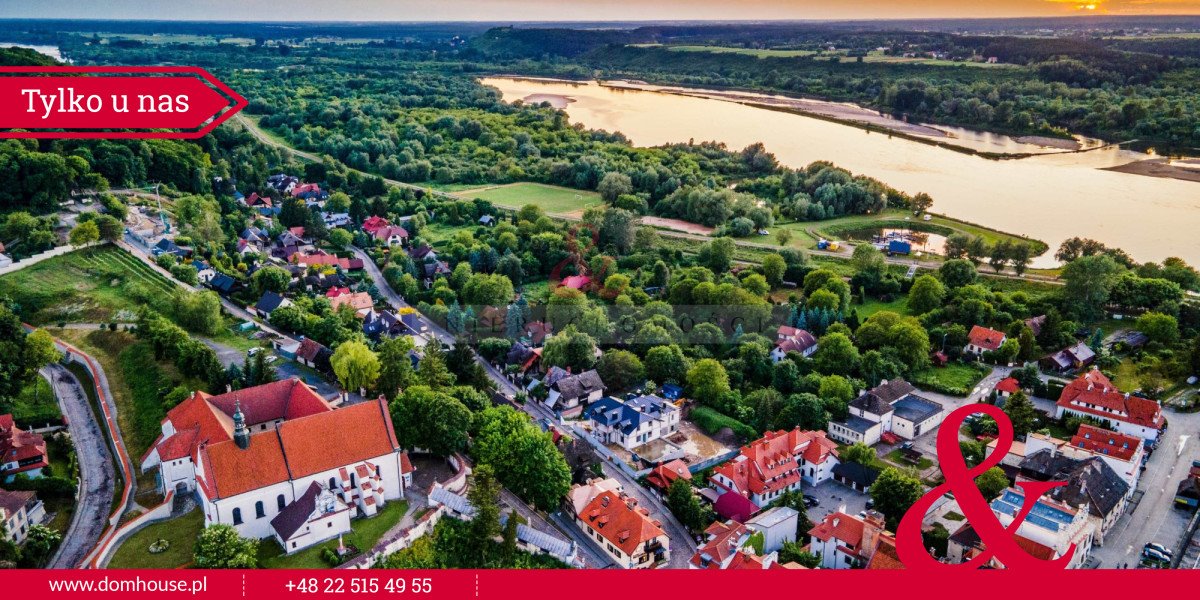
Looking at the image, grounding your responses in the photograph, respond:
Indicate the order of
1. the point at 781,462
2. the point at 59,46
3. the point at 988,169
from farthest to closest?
the point at 59,46, the point at 988,169, the point at 781,462

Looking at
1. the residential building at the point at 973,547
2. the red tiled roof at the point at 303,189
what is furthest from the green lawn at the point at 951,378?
the red tiled roof at the point at 303,189

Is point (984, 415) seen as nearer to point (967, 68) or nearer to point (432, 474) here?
point (432, 474)

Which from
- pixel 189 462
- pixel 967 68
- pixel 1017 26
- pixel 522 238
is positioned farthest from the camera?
pixel 1017 26

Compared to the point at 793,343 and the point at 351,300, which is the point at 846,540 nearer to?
the point at 793,343

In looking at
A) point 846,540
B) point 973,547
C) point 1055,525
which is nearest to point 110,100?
point 846,540

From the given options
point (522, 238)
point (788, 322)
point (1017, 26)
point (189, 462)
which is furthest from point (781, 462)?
point (1017, 26)

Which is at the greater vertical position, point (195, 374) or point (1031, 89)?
point (1031, 89)

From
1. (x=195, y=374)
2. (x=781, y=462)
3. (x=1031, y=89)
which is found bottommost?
(x=781, y=462)
